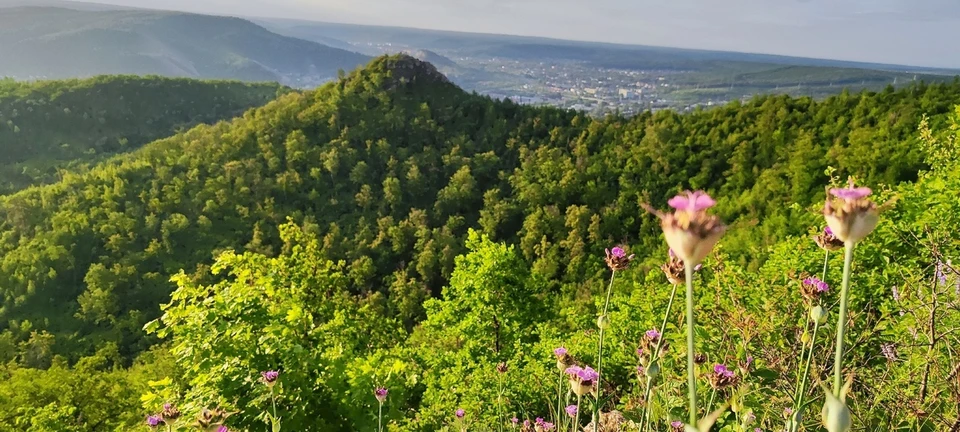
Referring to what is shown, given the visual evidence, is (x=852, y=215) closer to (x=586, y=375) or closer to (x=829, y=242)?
(x=829, y=242)

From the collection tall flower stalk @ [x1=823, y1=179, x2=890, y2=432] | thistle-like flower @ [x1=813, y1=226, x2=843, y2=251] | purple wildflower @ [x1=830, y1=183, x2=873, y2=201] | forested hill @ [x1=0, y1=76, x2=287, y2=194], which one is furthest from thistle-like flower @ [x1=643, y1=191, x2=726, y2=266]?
forested hill @ [x1=0, y1=76, x2=287, y2=194]

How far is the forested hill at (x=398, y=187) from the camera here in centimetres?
2847

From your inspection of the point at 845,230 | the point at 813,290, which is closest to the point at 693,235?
the point at 845,230

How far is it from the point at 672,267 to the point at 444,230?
3521cm

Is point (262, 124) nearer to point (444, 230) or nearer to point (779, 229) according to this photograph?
point (444, 230)

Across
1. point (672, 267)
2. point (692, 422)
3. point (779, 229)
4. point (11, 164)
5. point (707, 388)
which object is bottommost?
point (11, 164)

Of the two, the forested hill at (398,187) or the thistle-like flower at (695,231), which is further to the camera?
the forested hill at (398,187)

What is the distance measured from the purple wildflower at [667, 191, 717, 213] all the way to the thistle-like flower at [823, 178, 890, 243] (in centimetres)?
29

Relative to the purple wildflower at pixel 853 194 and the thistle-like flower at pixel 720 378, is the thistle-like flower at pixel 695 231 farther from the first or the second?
the thistle-like flower at pixel 720 378

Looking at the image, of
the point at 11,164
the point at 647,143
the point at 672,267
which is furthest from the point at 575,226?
the point at 11,164

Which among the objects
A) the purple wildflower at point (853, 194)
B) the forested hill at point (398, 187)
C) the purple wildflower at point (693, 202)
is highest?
the purple wildflower at point (853, 194)

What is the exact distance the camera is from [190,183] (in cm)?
4309

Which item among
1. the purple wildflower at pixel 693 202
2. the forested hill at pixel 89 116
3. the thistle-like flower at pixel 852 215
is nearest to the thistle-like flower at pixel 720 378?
the thistle-like flower at pixel 852 215

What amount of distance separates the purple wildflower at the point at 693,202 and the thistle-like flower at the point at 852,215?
11.6 inches
